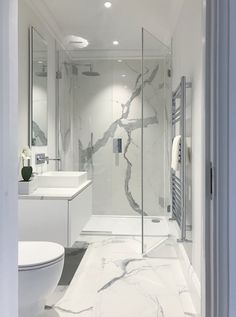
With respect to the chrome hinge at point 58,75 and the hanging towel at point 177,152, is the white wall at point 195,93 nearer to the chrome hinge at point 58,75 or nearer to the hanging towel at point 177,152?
the hanging towel at point 177,152

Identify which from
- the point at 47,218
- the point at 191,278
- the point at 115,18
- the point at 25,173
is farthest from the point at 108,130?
the point at 191,278

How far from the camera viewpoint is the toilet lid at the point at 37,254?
5.96 ft

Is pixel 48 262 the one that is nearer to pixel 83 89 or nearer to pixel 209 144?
pixel 209 144

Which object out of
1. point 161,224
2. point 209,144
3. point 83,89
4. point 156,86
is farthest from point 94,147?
point 209,144

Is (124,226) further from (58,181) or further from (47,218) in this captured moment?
(47,218)

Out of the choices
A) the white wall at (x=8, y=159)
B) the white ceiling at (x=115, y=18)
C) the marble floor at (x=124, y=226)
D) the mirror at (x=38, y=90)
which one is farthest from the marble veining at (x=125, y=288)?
the white ceiling at (x=115, y=18)

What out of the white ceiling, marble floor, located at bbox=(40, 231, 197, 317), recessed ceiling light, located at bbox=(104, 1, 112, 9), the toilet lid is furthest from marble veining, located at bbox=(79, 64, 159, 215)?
the toilet lid

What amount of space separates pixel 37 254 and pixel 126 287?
2.72 feet

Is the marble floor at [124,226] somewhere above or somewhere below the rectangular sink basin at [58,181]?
below

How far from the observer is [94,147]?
4730 mm

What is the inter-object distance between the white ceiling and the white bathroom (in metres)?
0.02

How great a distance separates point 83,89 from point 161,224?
2.27 m

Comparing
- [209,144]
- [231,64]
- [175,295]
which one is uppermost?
[231,64]

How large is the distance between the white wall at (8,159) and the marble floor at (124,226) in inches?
101
